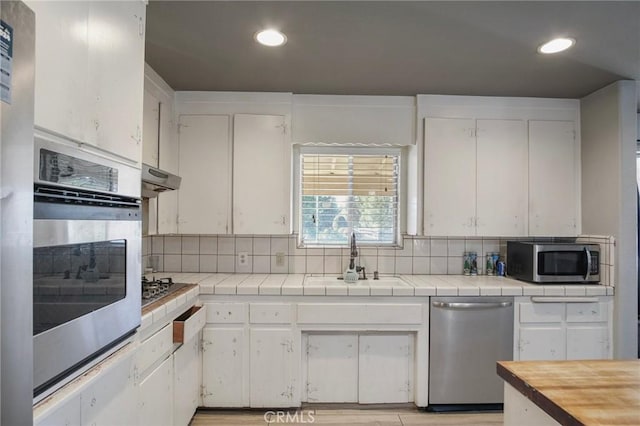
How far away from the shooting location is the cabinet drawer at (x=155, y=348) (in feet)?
4.71

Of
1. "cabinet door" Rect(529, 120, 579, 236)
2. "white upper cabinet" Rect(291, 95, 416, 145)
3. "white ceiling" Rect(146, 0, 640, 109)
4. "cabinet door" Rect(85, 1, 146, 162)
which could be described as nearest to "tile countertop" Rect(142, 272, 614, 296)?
"cabinet door" Rect(529, 120, 579, 236)

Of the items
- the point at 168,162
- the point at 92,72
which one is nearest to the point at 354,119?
the point at 168,162

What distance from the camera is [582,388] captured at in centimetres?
95

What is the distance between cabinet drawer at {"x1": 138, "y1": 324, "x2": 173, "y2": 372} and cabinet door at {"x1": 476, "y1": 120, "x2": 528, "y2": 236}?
229 centimetres

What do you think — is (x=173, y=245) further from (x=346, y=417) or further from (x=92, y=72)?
(x=92, y=72)

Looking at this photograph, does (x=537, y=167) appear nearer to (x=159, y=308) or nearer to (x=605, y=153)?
(x=605, y=153)

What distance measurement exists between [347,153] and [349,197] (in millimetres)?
381

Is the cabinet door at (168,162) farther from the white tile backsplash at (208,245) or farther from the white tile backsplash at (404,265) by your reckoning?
Answer: the white tile backsplash at (404,265)

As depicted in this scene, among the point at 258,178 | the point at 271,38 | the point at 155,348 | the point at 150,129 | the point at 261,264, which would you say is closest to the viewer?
the point at 155,348

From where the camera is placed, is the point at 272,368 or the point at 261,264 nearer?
the point at 272,368

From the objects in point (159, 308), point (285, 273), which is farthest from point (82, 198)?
point (285, 273)

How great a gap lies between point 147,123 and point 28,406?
6.20 feet

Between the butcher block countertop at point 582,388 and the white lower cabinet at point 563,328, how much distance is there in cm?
129

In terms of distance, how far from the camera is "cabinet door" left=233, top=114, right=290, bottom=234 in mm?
Result: 2609
